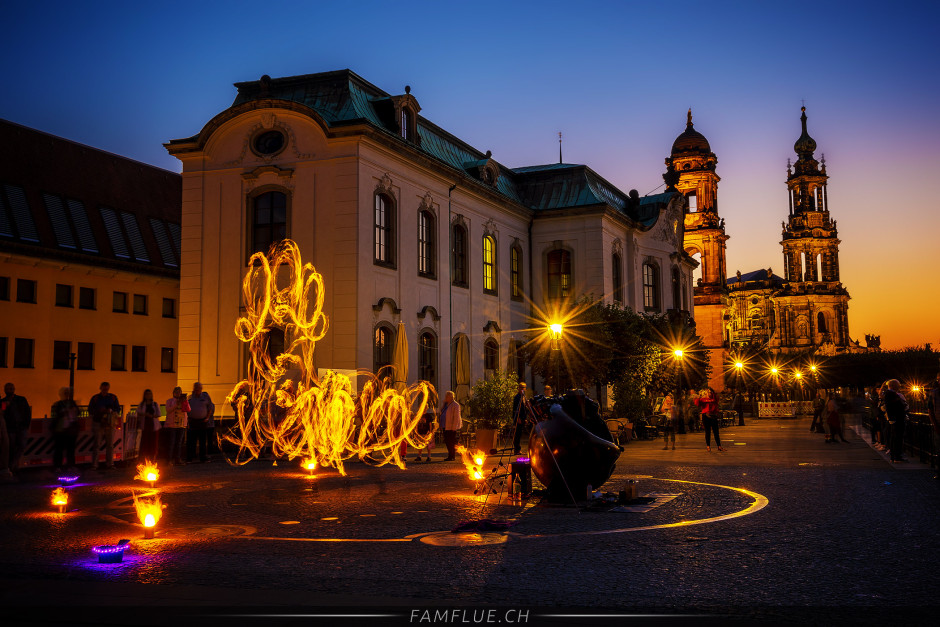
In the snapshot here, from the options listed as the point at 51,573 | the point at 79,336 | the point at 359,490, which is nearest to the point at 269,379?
the point at 359,490

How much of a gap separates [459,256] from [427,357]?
5.05 m

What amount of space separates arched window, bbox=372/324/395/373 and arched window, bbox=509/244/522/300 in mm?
11464

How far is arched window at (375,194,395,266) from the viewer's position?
29578mm

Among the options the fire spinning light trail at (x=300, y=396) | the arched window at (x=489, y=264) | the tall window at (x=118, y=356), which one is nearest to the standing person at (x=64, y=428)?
the fire spinning light trail at (x=300, y=396)

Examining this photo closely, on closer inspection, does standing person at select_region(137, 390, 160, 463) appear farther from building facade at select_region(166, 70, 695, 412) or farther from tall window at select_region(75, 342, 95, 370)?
tall window at select_region(75, 342, 95, 370)

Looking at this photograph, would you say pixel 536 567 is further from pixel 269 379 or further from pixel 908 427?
pixel 269 379

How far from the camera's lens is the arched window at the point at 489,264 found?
124 feet

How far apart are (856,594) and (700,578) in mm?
1230

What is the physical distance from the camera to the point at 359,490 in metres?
15.3

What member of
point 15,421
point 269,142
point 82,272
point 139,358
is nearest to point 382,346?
point 269,142

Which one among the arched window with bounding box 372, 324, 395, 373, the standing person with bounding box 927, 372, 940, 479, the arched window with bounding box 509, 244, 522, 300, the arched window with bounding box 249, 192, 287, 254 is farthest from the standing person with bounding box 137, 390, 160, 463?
the arched window with bounding box 509, 244, 522, 300

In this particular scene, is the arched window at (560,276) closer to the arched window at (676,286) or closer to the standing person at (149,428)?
the arched window at (676,286)

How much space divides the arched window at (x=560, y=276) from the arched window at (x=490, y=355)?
4.97m

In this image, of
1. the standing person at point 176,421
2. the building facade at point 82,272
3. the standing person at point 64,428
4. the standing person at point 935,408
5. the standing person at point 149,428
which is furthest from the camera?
the building facade at point 82,272
